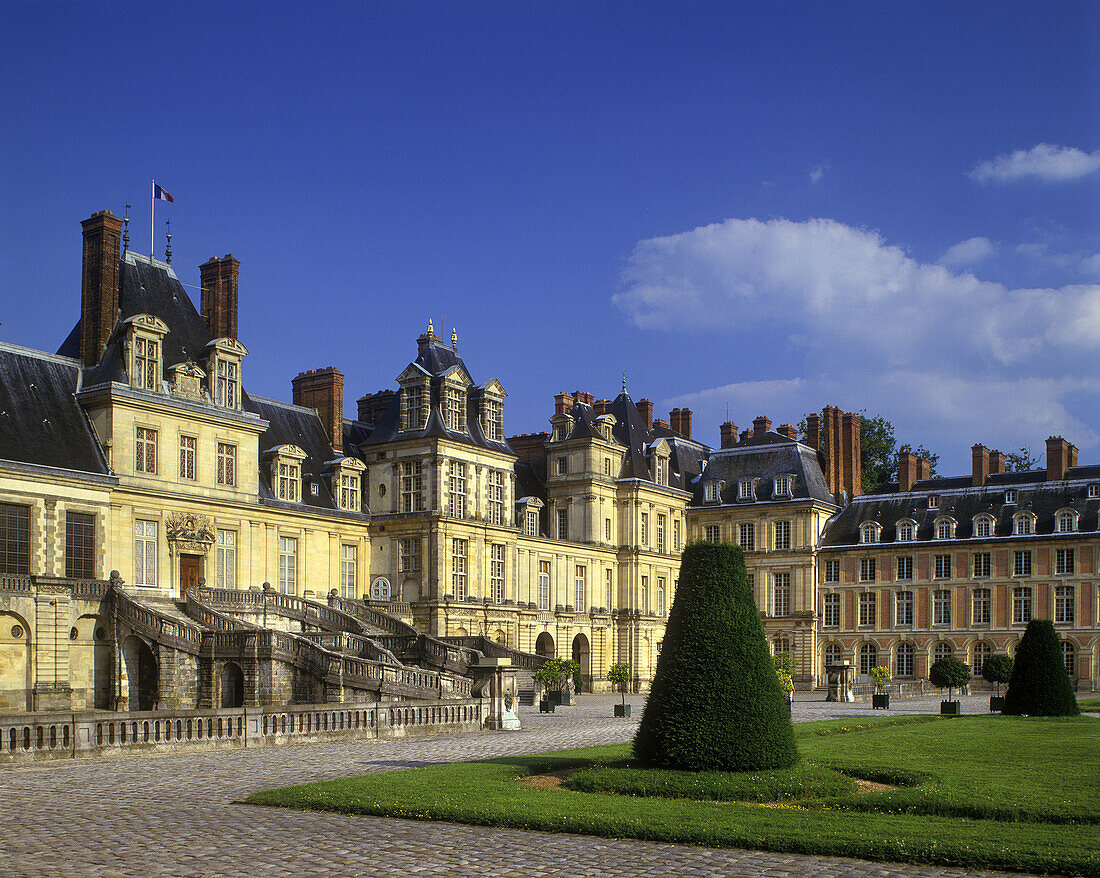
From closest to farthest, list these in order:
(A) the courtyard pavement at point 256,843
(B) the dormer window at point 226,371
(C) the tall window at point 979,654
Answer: (A) the courtyard pavement at point 256,843, (B) the dormer window at point 226,371, (C) the tall window at point 979,654

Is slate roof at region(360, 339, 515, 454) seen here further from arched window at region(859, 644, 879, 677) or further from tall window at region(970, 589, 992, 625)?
tall window at region(970, 589, 992, 625)

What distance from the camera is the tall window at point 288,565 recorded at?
40688mm

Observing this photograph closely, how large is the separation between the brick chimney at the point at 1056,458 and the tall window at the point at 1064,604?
193 inches

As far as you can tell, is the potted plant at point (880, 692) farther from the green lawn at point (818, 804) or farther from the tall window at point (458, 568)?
the green lawn at point (818, 804)

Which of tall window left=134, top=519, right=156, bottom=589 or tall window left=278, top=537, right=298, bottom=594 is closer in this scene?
tall window left=134, top=519, right=156, bottom=589

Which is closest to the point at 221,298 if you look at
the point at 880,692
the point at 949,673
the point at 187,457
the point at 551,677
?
the point at 187,457

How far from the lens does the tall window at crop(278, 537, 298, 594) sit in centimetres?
4069

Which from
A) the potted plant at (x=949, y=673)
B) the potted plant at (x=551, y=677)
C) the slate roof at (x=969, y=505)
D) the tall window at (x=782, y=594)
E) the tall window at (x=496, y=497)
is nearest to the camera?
the potted plant at (x=551, y=677)

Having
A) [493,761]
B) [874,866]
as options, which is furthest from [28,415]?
[874,866]

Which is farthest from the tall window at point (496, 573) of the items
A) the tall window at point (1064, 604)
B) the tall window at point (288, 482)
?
the tall window at point (1064, 604)

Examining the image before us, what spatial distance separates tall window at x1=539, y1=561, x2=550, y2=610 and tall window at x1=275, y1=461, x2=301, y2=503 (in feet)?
→ 42.9

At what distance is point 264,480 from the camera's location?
40750 mm

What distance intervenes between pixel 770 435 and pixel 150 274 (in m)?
32.9

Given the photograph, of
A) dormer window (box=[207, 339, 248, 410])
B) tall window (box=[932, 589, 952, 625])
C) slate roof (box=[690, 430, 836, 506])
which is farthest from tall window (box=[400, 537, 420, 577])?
tall window (box=[932, 589, 952, 625])
